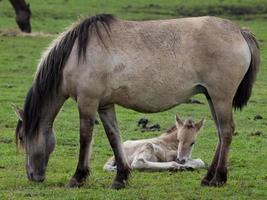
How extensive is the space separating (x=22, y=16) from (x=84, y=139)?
83.5 ft

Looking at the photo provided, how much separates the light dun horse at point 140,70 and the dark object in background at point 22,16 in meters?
24.9

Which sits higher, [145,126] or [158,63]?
[158,63]

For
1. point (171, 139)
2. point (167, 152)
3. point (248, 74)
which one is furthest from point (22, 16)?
point (248, 74)

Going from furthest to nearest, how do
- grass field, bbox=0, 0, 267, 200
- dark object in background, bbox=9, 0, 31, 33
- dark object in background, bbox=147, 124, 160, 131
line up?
dark object in background, bbox=9, 0, 31, 33, dark object in background, bbox=147, 124, 160, 131, grass field, bbox=0, 0, 267, 200

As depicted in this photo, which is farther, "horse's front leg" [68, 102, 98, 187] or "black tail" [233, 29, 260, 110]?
"black tail" [233, 29, 260, 110]

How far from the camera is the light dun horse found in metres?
10.6

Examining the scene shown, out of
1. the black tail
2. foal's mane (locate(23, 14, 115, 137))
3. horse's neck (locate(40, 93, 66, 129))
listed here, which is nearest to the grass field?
horse's neck (locate(40, 93, 66, 129))

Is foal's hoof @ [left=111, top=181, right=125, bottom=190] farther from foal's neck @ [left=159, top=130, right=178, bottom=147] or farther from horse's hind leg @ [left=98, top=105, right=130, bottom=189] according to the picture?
foal's neck @ [left=159, top=130, right=178, bottom=147]

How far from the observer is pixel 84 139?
10703mm

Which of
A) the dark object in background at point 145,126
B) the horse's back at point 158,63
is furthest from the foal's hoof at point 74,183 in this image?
the dark object in background at point 145,126

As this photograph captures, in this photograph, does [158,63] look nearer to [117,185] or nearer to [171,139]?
[117,185]

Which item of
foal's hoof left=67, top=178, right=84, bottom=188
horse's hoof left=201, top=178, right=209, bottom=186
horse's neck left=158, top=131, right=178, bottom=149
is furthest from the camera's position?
horse's neck left=158, top=131, right=178, bottom=149

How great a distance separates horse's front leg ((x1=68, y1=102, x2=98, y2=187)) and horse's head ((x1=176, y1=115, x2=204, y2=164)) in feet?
5.94

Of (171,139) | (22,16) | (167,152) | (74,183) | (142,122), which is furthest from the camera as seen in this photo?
(22,16)
